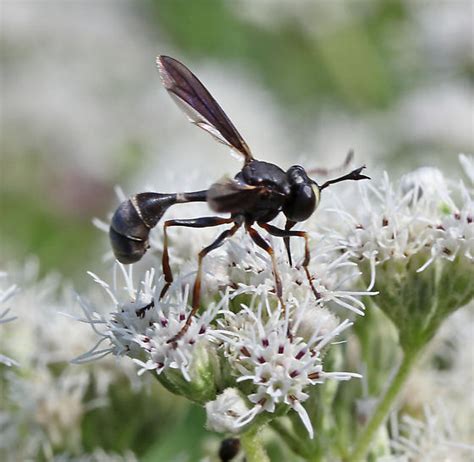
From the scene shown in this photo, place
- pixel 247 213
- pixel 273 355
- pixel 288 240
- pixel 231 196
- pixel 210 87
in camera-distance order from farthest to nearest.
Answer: pixel 210 87
pixel 288 240
pixel 247 213
pixel 273 355
pixel 231 196

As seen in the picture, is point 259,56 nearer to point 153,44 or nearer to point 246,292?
point 153,44

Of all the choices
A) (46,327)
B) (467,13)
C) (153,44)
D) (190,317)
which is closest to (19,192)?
(153,44)

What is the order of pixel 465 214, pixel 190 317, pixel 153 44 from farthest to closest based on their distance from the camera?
pixel 153 44 → pixel 465 214 → pixel 190 317

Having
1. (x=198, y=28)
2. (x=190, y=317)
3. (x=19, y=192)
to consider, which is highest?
(x=198, y=28)

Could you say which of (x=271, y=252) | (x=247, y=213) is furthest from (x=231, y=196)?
(x=271, y=252)

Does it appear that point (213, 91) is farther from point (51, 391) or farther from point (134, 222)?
point (134, 222)

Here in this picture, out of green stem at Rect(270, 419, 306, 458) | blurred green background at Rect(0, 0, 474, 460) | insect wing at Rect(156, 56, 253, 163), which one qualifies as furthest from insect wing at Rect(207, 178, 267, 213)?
blurred green background at Rect(0, 0, 474, 460)

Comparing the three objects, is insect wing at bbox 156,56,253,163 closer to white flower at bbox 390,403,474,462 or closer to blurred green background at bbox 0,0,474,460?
white flower at bbox 390,403,474,462
